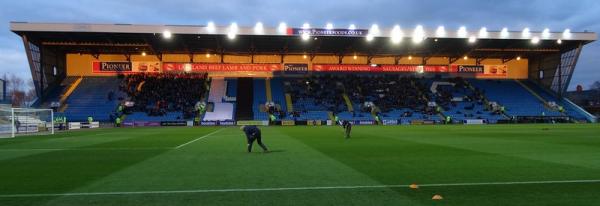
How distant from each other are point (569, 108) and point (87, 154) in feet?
210

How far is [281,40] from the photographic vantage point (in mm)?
57281

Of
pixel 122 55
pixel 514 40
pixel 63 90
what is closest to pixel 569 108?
pixel 514 40

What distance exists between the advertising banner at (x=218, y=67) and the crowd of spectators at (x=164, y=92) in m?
0.89

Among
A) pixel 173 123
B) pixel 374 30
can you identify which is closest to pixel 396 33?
pixel 374 30

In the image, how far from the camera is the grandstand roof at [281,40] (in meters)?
51.8

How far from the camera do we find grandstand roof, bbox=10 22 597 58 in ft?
170

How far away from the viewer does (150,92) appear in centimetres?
6247

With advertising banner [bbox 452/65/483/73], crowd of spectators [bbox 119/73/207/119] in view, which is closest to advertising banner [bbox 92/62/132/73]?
crowd of spectators [bbox 119/73/207/119]

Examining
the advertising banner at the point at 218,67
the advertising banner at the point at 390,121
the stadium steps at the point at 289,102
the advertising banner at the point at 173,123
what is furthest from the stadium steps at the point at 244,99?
the advertising banner at the point at 390,121

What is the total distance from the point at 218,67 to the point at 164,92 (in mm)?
8477

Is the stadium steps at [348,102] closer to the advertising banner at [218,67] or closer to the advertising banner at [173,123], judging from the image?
the advertising banner at [218,67]

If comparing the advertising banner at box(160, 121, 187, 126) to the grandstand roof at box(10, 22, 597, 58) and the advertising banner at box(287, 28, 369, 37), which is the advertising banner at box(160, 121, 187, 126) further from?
the advertising banner at box(287, 28, 369, 37)

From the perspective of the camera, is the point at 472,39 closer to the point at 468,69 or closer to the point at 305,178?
the point at 468,69

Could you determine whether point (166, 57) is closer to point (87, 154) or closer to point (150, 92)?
point (150, 92)
